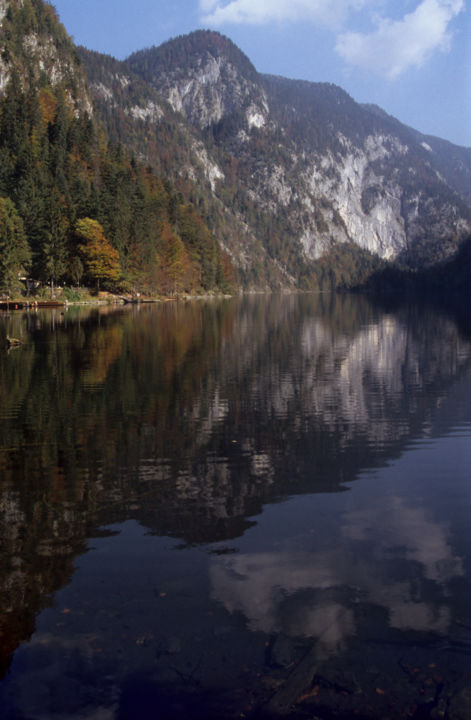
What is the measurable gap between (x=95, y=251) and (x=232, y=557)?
9011 centimetres

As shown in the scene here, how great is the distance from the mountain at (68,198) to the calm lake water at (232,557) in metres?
68.6

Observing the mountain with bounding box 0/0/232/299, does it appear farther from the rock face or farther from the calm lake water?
the calm lake water

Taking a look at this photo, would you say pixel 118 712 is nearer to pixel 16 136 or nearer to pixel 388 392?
pixel 388 392

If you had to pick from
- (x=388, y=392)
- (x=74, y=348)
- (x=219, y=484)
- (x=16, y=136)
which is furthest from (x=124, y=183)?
→ (x=219, y=484)

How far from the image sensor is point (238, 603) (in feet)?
24.0

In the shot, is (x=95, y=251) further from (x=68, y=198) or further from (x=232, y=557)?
(x=232, y=557)

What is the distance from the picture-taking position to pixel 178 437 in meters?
15.5

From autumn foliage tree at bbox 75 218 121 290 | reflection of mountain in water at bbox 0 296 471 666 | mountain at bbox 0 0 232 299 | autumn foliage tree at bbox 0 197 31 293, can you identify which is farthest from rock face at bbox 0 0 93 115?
reflection of mountain in water at bbox 0 296 471 666

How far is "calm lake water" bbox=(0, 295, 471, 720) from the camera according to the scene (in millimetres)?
5820

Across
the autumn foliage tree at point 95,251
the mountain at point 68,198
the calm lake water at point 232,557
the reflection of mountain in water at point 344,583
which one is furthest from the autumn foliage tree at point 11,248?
the reflection of mountain in water at point 344,583

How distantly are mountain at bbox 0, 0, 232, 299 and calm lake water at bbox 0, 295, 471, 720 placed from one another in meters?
68.6

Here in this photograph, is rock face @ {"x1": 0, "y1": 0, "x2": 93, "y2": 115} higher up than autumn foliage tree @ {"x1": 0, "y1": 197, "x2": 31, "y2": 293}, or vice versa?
rock face @ {"x1": 0, "y1": 0, "x2": 93, "y2": 115}

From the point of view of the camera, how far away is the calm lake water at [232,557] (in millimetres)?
5820

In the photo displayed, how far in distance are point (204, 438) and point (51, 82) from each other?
16487cm
